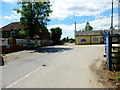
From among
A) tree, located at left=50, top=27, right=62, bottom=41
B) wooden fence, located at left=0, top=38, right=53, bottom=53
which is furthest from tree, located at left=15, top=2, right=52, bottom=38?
tree, located at left=50, top=27, right=62, bottom=41

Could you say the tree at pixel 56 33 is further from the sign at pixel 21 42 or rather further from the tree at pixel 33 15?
the sign at pixel 21 42

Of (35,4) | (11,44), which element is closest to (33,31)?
(35,4)

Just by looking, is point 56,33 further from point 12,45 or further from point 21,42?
point 12,45

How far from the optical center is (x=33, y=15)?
90.8 feet

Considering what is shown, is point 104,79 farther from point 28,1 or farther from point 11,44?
point 28,1

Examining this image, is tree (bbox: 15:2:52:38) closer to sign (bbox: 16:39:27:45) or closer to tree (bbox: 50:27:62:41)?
sign (bbox: 16:39:27:45)

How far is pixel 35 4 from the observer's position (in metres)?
28.1

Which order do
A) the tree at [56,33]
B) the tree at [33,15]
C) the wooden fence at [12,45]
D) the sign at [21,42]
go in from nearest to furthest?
the wooden fence at [12,45], the sign at [21,42], the tree at [33,15], the tree at [56,33]

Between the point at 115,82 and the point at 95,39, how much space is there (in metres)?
39.5

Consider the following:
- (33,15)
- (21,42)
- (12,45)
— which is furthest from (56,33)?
(12,45)

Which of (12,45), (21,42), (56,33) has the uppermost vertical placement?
(56,33)

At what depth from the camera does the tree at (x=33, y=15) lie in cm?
2747

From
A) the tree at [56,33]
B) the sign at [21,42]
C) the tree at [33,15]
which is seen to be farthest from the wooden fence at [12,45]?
the tree at [56,33]

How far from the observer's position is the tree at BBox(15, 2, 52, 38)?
90.1ft
